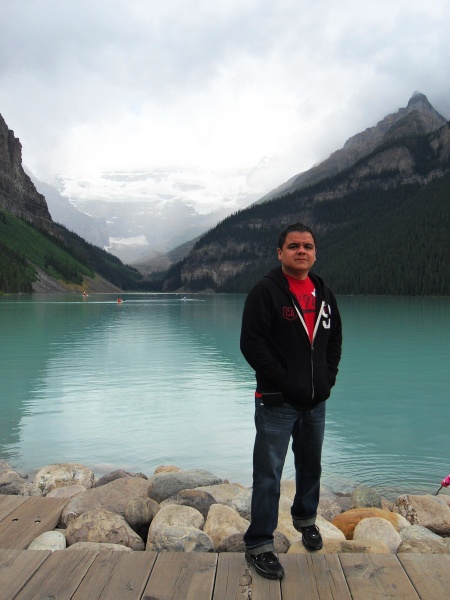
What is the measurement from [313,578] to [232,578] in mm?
763

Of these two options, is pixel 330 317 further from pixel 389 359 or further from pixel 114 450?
pixel 389 359

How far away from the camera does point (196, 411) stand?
19859mm

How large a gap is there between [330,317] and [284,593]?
2742mm

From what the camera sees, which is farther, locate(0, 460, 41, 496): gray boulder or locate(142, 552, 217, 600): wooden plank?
locate(0, 460, 41, 496): gray boulder

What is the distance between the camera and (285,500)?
901 cm

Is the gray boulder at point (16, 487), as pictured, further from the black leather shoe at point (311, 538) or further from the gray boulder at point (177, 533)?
the black leather shoe at point (311, 538)

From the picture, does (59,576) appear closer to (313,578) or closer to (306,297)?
(313,578)

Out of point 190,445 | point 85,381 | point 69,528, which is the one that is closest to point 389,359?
point 85,381

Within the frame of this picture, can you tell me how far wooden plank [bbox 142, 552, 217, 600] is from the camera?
4.55m

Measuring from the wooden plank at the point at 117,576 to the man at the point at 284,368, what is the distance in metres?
1.07

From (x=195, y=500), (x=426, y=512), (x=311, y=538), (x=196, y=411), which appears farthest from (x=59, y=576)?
(x=196, y=411)

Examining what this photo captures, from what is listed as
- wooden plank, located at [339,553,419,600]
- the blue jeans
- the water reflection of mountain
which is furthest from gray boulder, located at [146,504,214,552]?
the water reflection of mountain

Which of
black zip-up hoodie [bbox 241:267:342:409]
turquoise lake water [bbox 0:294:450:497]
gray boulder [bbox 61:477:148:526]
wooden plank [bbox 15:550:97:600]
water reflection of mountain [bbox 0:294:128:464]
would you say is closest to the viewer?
wooden plank [bbox 15:550:97:600]

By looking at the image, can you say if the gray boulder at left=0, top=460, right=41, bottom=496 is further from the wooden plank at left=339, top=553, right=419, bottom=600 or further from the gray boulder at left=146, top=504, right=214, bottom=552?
the wooden plank at left=339, top=553, right=419, bottom=600
